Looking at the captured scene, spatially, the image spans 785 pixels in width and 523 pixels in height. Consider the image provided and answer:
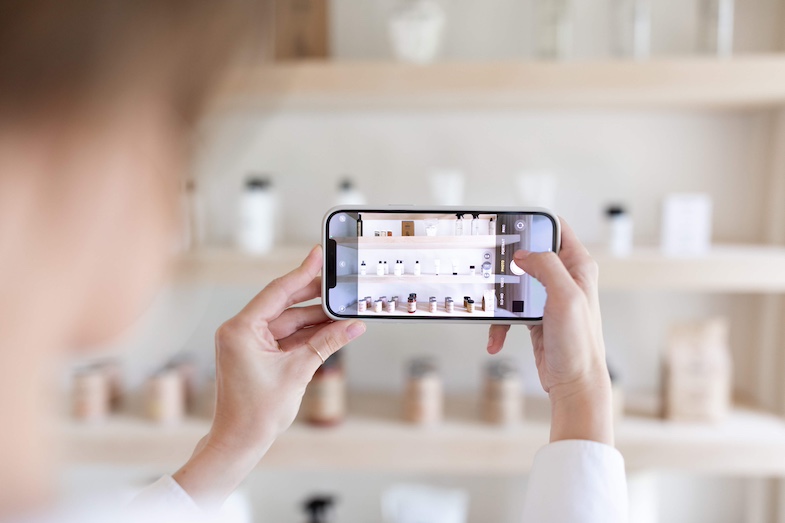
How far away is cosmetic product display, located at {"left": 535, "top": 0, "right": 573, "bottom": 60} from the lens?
2.66 ft

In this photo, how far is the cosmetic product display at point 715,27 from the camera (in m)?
0.80

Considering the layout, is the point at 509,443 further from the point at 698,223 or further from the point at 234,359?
the point at 234,359

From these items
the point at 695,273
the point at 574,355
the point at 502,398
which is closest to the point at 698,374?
the point at 695,273

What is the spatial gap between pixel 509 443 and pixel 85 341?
29.6 inches

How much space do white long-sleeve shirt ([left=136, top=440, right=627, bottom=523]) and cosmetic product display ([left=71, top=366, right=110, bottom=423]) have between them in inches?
24.3

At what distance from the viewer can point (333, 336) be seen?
35 centimetres

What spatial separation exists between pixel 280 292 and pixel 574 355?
0.17 metres

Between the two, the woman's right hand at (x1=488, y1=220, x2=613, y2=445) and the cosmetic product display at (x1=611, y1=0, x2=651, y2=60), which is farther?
the cosmetic product display at (x1=611, y1=0, x2=651, y2=60)

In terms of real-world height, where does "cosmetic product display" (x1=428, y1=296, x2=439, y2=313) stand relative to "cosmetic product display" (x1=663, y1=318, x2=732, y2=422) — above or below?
above

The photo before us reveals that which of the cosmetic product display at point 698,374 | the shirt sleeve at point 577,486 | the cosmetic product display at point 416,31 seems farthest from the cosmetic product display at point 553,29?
the shirt sleeve at point 577,486

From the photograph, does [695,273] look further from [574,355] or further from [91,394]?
[91,394]

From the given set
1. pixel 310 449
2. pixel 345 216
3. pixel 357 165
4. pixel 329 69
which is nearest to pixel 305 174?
pixel 357 165

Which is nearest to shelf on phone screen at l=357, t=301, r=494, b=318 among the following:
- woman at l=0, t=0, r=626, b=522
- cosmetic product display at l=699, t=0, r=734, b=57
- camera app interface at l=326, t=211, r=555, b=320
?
camera app interface at l=326, t=211, r=555, b=320

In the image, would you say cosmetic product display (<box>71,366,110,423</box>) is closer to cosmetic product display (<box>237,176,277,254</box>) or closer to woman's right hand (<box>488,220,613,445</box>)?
cosmetic product display (<box>237,176,277,254</box>)
